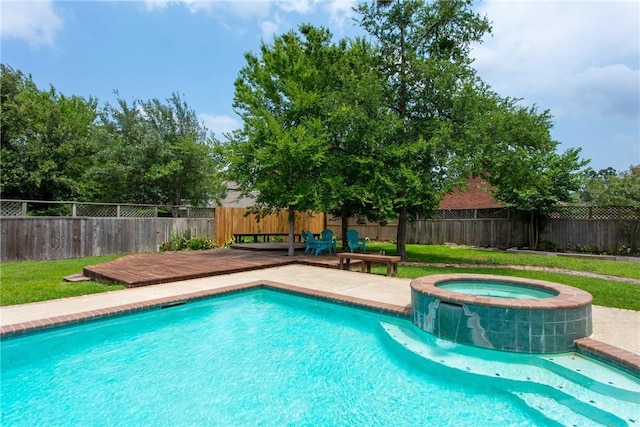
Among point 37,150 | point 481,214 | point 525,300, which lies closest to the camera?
point 525,300

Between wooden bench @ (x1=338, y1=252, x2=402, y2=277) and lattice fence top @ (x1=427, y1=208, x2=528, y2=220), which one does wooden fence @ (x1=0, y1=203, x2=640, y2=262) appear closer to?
lattice fence top @ (x1=427, y1=208, x2=528, y2=220)

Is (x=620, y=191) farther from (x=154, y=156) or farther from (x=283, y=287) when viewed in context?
(x=154, y=156)

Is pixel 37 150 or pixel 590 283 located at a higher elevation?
pixel 37 150

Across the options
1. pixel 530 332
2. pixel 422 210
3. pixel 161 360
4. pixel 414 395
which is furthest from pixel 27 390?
pixel 422 210

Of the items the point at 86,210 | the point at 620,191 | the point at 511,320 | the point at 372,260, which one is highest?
the point at 620,191

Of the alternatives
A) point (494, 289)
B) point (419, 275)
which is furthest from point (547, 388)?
point (419, 275)

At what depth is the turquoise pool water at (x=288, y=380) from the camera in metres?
3.33

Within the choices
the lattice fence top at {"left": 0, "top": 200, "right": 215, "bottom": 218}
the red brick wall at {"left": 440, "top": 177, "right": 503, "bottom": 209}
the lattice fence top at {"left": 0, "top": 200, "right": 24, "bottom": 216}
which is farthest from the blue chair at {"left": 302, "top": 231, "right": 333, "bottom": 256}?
the red brick wall at {"left": 440, "top": 177, "right": 503, "bottom": 209}

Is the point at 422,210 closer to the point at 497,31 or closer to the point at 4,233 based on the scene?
the point at 497,31

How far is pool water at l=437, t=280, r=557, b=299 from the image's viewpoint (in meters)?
5.53

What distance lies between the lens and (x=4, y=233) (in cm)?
1125

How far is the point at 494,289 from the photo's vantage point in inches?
232

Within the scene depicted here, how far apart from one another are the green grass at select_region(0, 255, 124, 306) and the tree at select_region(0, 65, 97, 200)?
6.26m

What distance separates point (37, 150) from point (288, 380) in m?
17.1
